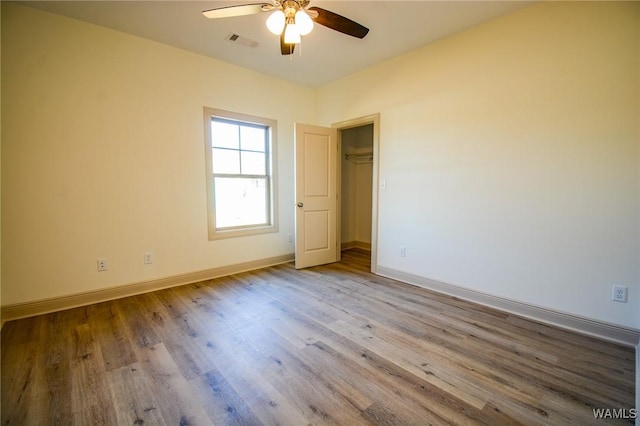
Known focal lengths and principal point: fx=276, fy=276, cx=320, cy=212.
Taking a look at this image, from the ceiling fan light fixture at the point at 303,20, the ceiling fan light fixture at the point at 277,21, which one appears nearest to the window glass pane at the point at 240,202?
the ceiling fan light fixture at the point at 277,21

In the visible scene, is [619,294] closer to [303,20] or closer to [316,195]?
[303,20]

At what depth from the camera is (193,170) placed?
131 inches

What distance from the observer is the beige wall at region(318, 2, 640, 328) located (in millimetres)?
2049

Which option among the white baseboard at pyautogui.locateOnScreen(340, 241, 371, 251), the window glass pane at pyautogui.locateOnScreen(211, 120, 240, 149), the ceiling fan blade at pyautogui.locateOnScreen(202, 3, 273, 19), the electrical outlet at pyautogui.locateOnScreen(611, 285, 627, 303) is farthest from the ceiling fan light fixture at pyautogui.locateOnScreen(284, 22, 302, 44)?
the white baseboard at pyautogui.locateOnScreen(340, 241, 371, 251)

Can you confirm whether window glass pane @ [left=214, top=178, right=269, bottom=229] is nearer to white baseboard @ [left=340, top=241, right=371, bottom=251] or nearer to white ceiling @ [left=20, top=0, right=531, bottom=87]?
white ceiling @ [left=20, top=0, right=531, bottom=87]

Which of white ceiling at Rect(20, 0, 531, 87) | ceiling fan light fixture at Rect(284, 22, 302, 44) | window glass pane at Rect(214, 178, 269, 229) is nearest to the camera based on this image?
ceiling fan light fixture at Rect(284, 22, 302, 44)

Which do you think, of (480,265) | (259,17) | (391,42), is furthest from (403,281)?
(259,17)

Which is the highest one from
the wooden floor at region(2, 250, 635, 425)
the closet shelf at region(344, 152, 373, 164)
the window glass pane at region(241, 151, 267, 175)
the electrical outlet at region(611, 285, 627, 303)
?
the closet shelf at region(344, 152, 373, 164)

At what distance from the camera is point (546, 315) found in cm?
238

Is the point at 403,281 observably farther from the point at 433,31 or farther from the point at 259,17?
the point at 259,17

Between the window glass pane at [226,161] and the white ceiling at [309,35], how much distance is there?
113 centimetres

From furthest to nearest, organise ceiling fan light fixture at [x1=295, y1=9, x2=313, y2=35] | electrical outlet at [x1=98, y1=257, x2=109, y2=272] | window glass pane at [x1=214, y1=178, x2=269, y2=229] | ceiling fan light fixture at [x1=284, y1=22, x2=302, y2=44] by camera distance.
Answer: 1. window glass pane at [x1=214, y1=178, x2=269, y2=229]
2. electrical outlet at [x1=98, y1=257, x2=109, y2=272]
3. ceiling fan light fixture at [x1=284, y1=22, x2=302, y2=44]
4. ceiling fan light fixture at [x1=295, y1=9, x2=313, y2=35]

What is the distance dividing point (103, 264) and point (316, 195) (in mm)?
2608

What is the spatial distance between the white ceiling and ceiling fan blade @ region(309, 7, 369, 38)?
0.33m
